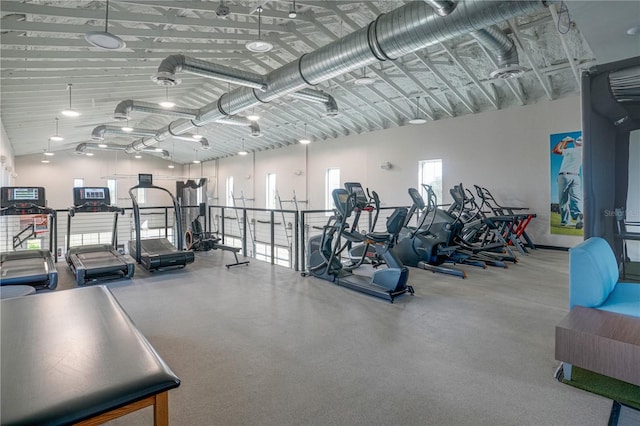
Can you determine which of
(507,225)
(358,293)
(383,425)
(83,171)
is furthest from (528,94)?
(83,171)

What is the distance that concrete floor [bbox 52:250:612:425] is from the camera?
201 centimetres

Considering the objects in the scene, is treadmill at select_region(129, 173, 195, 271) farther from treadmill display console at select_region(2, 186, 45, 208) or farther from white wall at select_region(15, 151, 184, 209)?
white wall at select_region(15, 151, 184, 209)

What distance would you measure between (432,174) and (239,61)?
5806mm

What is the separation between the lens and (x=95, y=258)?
5.50 metres

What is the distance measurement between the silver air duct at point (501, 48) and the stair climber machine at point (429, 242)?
2.10m

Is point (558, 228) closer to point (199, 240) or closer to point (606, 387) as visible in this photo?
point (606, 387)

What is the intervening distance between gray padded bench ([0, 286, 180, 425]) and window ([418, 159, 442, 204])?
8910mm

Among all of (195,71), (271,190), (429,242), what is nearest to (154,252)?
(195,71)

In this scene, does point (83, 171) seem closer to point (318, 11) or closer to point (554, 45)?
point (318, 11)

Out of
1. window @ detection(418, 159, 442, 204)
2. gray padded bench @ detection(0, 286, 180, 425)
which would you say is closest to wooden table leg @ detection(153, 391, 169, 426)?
gray padded bench @ detection(0, 286, 180, 425)

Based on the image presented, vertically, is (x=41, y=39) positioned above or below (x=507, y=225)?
above

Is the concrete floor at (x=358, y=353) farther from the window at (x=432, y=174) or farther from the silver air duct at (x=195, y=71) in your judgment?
the window at (x=432, y=174)

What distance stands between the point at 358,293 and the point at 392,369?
190 centimetres

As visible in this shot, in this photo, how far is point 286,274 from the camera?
5.48 meters
